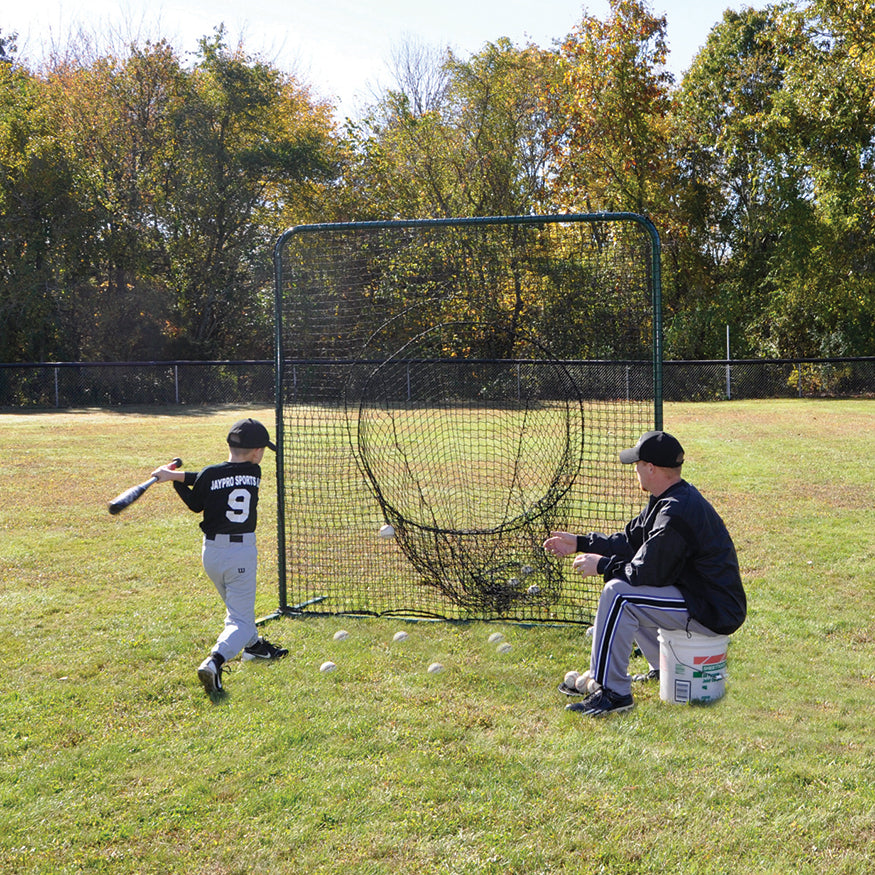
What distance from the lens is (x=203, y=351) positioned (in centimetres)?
2805

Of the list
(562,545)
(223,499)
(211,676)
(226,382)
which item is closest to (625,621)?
(562,545)

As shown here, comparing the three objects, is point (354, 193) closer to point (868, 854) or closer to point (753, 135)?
point (753, 135)

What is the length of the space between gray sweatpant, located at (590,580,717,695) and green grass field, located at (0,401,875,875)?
0.67 ft

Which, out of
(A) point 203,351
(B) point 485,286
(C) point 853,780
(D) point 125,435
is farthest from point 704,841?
(A) point 203,351

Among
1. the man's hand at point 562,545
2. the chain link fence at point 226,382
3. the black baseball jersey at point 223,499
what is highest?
the chain link fence at point 226,382

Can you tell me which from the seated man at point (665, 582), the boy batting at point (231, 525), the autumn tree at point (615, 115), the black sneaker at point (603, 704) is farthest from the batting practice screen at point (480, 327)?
the autumn tree at point (615, 115)

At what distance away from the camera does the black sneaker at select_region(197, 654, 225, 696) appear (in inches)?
170

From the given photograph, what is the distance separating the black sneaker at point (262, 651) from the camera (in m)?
4.85

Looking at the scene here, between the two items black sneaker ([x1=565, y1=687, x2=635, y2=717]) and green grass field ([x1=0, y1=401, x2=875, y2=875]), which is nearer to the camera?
green grass field ([x1=0, y1=401, x2=875, y2=875])

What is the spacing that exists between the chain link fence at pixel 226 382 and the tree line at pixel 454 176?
3.02 meters

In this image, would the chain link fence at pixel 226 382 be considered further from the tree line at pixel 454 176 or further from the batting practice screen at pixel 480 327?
the batting practice screen at pixel 480 327

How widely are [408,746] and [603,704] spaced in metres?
0.94

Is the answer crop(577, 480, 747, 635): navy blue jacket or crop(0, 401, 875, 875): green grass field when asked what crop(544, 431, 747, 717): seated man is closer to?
crop(577, 480, 747, 635): navy blue jacket

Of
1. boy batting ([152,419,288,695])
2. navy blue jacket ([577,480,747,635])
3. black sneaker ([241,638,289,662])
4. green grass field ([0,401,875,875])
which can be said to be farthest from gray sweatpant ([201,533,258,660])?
navy blue jacket ([577,480,747,635])
